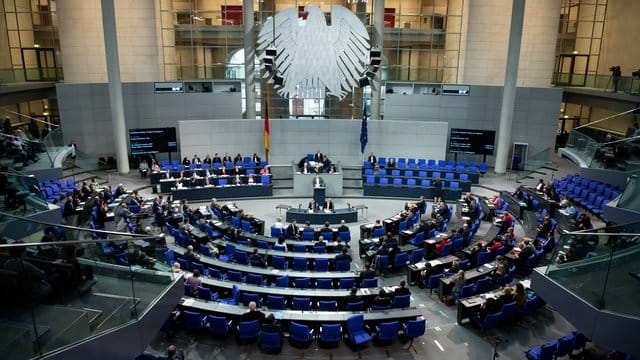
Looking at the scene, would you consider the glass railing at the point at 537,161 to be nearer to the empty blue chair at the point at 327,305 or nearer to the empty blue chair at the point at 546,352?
the empty blue chair at the point at 546,352

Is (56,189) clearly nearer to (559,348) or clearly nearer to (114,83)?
(114,83)

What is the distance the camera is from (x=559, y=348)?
380 inches

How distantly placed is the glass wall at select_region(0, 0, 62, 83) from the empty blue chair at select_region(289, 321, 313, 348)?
26.1m

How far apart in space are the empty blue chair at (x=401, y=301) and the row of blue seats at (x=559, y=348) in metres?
2.90

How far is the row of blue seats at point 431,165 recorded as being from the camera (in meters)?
24.5

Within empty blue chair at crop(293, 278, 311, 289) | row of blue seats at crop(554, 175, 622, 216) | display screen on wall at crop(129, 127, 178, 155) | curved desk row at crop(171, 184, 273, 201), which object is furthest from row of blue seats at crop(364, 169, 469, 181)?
empty blue chair at crop(293, 278, 311, 289)

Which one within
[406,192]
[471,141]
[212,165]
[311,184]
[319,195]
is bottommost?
[406,192]

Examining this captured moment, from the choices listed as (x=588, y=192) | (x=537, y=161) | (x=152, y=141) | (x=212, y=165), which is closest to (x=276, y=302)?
(x=212, y=165)

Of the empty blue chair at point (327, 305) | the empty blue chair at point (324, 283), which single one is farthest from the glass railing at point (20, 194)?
the empty blue chair at point (327, 305)

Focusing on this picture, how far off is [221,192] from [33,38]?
60.9 ft

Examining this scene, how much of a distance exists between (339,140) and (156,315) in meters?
Result: 19.2

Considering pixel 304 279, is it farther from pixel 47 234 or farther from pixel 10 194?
pixel 10 194

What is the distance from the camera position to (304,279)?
41.3 ft

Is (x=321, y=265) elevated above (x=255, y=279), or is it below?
below
